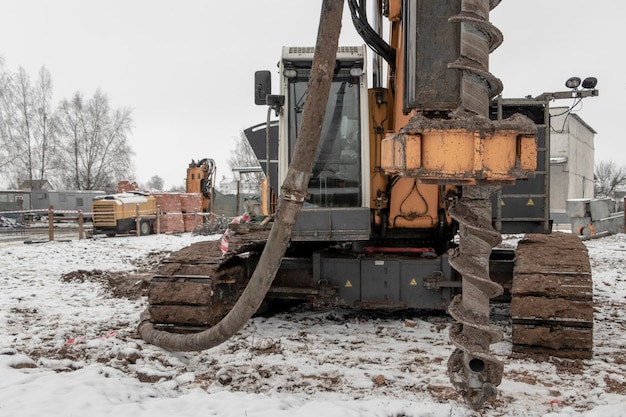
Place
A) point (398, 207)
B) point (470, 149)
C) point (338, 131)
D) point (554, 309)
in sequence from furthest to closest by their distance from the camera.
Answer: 1. point (398, 207)
2. point (338, 131)
3. point (554, 309)
4. point (470, 149)

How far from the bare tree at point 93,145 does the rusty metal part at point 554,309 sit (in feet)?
Answer: 142

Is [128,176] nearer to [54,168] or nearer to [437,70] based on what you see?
[54,168]

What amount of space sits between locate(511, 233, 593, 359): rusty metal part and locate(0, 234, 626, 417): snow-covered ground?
0.17 metres

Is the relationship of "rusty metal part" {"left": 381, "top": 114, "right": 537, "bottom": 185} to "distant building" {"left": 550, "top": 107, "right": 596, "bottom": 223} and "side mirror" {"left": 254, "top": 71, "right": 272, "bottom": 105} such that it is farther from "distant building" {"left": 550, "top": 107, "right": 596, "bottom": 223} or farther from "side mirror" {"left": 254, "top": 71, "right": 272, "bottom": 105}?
"distant building" {"left": 550, "top": 107, "right": 596, "bottom": 223}

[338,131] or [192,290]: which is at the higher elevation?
[338,131]

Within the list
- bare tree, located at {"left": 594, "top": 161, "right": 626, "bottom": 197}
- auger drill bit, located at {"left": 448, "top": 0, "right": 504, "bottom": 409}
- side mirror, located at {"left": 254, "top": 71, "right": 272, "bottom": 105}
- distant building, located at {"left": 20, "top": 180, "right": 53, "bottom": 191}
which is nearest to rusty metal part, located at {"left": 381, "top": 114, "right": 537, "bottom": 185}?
auger drill bit, located at {"left": 448, "top": 0, "right": 504, "bottom": 409}

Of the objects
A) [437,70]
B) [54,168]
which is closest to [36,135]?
[54,168]

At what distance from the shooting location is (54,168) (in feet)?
136

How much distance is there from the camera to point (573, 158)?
42.4 metres

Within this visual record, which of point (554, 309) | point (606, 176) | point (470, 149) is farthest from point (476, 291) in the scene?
point (606, 176)

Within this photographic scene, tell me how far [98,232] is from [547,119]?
1667cm

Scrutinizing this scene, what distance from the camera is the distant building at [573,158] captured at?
3394cm

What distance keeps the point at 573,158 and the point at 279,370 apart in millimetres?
43434

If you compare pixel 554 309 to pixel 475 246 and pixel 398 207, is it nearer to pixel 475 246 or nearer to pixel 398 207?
pixel 398 207
